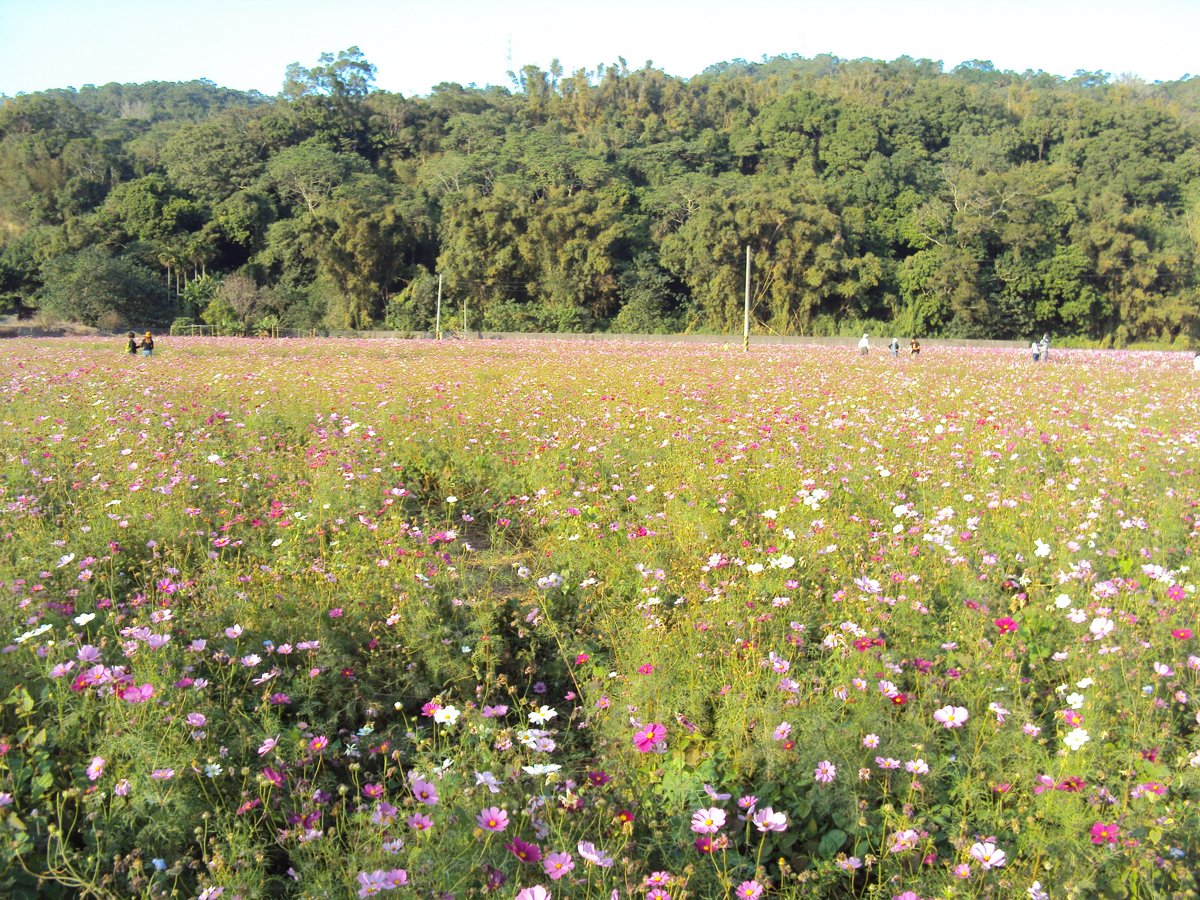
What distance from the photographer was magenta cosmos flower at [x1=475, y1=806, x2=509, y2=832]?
1.93 metres

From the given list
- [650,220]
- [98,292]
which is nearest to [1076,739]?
[98,292]

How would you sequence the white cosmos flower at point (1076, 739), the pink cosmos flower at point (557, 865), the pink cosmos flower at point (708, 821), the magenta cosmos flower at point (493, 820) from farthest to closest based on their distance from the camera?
the white cosmos flower at point (1076, 739), the pink cosmos flower at point (708, 821), the magenta cosmos flower at point (493, 820), the pink cosmos flower at point (557, 865)

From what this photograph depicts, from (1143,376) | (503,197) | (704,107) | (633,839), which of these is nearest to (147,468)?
(633,839)

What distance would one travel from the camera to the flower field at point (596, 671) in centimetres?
217

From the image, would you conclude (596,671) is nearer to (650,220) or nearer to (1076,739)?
(1076,739)

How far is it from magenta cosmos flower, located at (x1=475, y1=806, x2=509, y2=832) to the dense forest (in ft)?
148

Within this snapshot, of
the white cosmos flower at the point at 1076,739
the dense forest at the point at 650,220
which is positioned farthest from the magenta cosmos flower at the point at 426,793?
the dense forest at the point at 650,220

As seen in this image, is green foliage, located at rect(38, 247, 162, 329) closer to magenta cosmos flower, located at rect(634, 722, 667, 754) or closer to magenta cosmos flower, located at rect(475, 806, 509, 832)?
magenta cosmos flower, located at rect(634, 722, 667, 754)

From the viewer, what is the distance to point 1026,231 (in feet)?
146

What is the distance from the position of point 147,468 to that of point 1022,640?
16.3ft

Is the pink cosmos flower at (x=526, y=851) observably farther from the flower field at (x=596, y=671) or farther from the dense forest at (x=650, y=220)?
the dense forest at (x=650, y=220)

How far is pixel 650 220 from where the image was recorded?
50.8 meters

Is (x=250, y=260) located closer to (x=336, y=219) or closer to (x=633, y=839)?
(x=336, y=219)

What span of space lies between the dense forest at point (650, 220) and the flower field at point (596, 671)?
1640 inches
